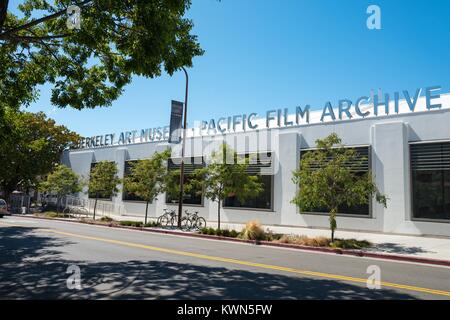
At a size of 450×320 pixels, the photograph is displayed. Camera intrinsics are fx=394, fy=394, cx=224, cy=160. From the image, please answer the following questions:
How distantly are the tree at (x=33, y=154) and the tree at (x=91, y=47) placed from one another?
24434mm

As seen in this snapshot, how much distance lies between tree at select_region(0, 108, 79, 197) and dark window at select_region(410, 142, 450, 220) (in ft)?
97.0

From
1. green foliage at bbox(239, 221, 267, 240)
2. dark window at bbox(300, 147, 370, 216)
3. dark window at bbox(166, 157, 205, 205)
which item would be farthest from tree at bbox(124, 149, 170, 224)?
dark window at bbox(300, 147, 370, 216)

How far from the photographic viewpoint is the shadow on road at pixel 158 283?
6.94m

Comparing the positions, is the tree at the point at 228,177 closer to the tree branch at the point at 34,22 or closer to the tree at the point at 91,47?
the tree at the point at 91,47

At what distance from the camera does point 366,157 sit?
17078 mm

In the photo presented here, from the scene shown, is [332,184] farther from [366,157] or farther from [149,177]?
[149,177]

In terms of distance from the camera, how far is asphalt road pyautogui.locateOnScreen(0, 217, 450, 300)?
280 inches

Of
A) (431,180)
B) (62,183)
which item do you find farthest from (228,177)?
(62,183)

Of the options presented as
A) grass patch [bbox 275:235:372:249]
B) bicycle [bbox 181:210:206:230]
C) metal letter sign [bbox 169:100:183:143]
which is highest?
metal letter sign [bbox 169:100:183:143]

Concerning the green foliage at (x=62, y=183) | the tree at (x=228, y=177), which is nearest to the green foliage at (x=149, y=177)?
the tree at (x=228, y=177)

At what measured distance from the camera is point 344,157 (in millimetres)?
15547

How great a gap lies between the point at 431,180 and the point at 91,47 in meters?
16.2

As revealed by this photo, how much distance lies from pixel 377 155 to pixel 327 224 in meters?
4.51

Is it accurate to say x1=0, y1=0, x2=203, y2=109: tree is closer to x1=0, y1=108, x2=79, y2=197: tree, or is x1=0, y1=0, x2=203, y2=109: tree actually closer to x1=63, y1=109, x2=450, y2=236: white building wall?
x1=63, y1=109, x2=450, y2=236: white building wall
